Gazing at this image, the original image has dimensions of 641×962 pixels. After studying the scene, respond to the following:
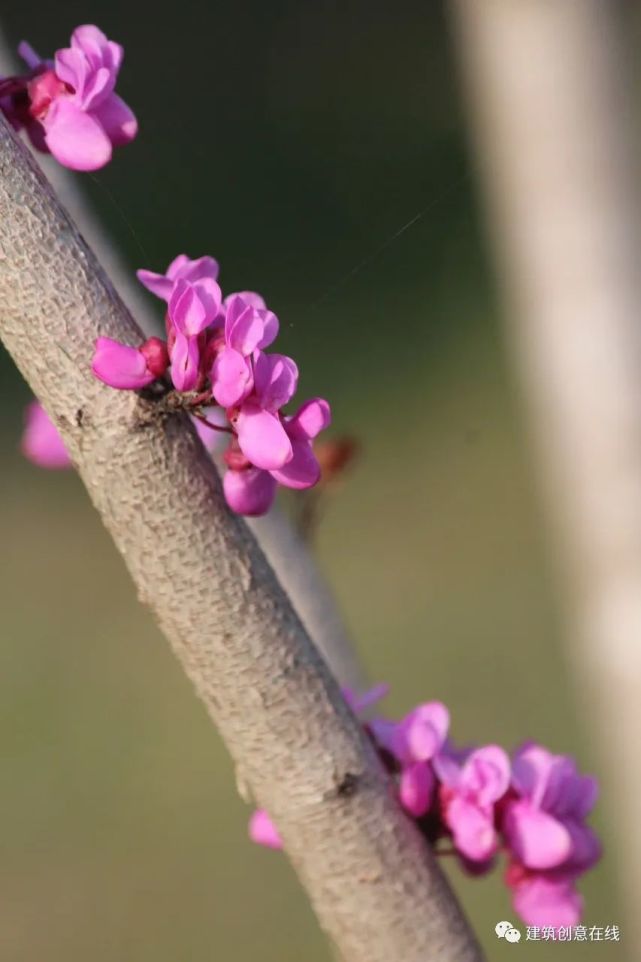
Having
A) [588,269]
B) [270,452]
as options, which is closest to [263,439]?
[270,452]

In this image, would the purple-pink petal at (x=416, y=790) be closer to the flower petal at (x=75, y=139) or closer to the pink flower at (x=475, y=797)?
the pink flower at (x=475, y=797)

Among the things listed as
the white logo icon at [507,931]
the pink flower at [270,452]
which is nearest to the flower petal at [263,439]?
the pink flower at [270,452]

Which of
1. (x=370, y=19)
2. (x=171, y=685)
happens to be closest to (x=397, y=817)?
(x=171, y=685)

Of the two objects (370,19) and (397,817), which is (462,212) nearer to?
(370,19)

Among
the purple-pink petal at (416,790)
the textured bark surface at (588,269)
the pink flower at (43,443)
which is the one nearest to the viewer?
the purple-pink petal at (416,790)

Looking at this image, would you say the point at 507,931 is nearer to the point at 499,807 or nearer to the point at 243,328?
the point at 499,807

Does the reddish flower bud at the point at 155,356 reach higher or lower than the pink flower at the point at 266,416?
higher

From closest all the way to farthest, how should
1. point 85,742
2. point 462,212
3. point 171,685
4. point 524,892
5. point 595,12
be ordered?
point 524,892, point 595,12, point 85,742, point 171,685, point 462,212

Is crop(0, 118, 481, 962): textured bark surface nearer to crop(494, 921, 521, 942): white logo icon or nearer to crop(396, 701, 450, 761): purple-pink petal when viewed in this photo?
Result: crop(396, 701, 450, 761): purple-pink petal
